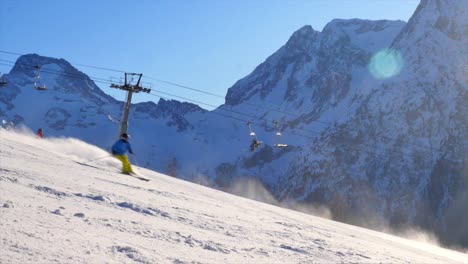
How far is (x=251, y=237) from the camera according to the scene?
27.6 ft

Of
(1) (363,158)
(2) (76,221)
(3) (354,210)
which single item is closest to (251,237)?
(2) (76,221)

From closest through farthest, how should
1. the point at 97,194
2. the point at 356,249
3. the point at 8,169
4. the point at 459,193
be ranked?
the point at 356,249 < the point at 97,194 < the point at 8,169 < the point at 459,193

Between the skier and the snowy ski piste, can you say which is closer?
the snowy ski piste

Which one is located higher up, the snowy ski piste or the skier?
the skier

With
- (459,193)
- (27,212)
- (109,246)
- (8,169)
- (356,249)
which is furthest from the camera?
(459,193)

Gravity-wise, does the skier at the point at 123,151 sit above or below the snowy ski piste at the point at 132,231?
above

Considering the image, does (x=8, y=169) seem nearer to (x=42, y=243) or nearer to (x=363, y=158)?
(x=42, y=243)

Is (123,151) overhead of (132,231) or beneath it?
overhead

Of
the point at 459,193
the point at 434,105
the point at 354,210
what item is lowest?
the point at 354,210

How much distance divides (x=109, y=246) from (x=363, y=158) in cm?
20111

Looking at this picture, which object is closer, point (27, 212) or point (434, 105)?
point (27, 212)

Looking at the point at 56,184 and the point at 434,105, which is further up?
the point at 434,105

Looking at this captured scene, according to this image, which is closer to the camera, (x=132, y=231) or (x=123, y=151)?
(x=132, y=231)

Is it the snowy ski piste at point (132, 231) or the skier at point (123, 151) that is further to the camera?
the skier at point (123, 151)
